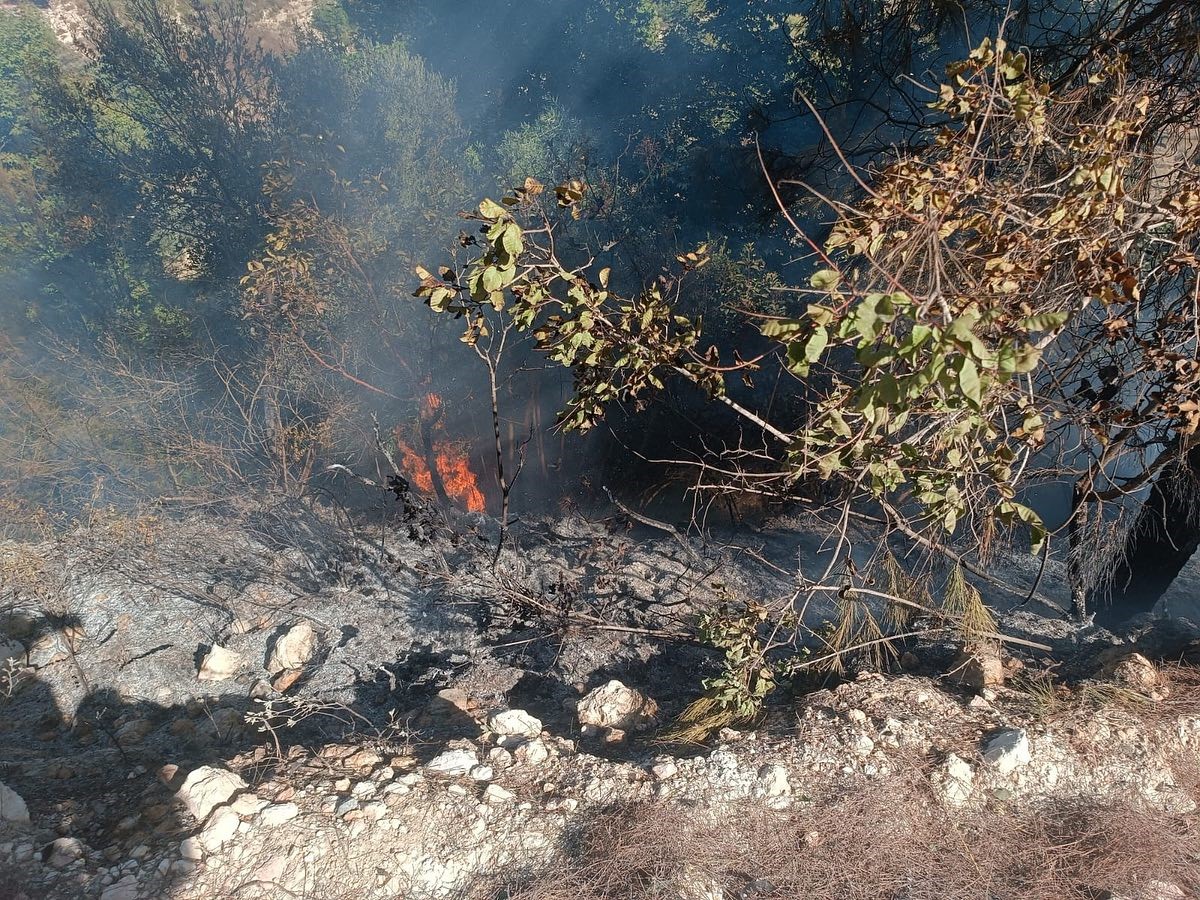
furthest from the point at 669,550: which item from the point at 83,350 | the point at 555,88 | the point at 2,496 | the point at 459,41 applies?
the point at 459,41

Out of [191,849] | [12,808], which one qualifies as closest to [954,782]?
[191,849]

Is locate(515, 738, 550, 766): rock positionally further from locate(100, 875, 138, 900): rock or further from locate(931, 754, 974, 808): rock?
locate(931, 754, 974, 808): rock

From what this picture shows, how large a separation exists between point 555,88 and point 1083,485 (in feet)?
34.9

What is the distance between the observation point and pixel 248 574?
5.30 meters

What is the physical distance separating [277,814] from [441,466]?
16.9 ft

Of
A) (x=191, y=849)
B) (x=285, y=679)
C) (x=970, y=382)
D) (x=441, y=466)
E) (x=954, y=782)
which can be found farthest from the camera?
(x=441, y=466)

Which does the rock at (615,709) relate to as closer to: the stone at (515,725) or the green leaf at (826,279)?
the stone at (515,725)

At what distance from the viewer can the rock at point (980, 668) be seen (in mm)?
3223

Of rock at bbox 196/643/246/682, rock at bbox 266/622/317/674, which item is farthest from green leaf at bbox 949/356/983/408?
rock at bbox 196/643/246/682

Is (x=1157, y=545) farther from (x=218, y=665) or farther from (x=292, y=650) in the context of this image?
(x=218, y=665)

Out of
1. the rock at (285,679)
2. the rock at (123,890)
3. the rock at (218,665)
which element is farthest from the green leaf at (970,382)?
the rock at (218,665)

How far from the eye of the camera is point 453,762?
2.87 metres

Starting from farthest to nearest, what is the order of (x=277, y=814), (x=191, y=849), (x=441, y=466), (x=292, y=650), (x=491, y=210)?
(x=441, y=466)
(x=292, y=650)
(x=277, y=814)
(x=191, y=849)
(x=491, y=210)

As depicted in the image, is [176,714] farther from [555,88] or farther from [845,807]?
[555,88]
